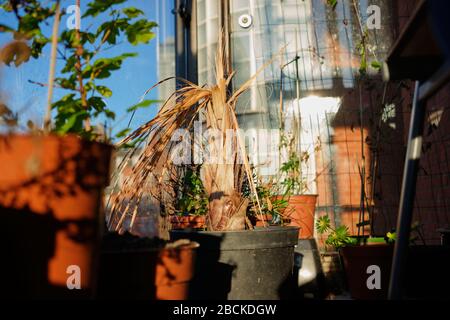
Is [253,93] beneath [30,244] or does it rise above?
above

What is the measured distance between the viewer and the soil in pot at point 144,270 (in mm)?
1050

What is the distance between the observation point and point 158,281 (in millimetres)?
1087

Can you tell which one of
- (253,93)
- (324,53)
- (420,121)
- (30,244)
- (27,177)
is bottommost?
(30,244)

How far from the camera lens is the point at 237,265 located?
1.60 metres

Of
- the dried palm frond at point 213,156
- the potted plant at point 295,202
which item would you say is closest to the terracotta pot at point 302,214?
the potted plant at point 295,202

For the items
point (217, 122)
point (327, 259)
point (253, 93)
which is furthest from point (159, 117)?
point (253, 93)

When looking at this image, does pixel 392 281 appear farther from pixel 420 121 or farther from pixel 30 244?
pixel 30 244

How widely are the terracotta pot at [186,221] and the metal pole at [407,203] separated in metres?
1.30

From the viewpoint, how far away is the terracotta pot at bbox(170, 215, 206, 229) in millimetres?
2279

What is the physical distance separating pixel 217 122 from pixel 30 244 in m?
1.04

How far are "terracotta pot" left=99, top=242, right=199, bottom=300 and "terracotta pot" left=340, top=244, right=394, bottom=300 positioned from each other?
3.32 feet

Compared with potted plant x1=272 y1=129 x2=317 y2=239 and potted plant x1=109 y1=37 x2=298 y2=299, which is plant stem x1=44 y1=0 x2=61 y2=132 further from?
potted plant x1=272 y1=129 x2=317 y2=239

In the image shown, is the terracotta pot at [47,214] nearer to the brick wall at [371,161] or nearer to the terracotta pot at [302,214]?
the terracotta pot at [302,214]

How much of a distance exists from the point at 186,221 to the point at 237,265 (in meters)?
0.75
